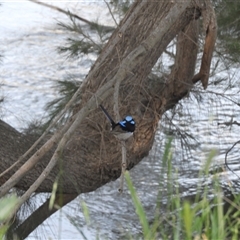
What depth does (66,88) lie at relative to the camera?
9.31 ft

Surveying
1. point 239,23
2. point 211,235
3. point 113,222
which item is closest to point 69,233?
point 113,222

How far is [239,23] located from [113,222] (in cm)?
109

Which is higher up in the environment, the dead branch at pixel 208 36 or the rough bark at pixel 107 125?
the dead branch at pixel 208 36

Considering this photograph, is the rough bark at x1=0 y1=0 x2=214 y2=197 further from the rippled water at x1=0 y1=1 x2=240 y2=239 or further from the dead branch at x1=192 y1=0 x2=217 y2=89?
the rippled water at x1=0 y1=1 x2=240 y2=239

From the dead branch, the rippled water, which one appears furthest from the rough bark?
the rippled water

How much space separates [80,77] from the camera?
373 cm

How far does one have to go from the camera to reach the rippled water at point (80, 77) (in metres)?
2.90

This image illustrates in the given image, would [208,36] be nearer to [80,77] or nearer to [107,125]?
[107,125]

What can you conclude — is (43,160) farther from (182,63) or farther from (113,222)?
(113,222)

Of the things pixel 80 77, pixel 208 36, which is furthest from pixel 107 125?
pixel 80 77

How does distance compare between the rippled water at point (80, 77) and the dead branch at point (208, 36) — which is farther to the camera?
the rippled water at point (80, 77)

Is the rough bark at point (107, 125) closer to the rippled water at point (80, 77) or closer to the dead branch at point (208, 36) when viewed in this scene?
the dead branch at point (208, 36)

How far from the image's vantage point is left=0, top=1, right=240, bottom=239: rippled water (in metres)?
2.90

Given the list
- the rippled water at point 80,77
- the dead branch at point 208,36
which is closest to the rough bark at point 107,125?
the dead branch at point 208,36
